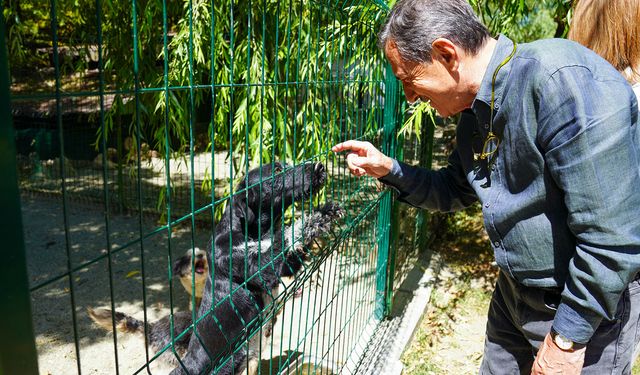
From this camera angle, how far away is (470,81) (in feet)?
5.62

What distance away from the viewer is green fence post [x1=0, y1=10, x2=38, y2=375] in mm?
850

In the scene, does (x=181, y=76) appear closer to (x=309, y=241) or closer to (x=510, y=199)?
(x=309, y=241)

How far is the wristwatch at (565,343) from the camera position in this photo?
156 centimetres

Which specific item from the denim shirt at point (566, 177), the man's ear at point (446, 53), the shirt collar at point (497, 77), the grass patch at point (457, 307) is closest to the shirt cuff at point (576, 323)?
the denim shirt at point (566, 177)

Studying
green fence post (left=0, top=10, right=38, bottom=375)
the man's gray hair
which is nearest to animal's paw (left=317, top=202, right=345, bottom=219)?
the man's gray hair

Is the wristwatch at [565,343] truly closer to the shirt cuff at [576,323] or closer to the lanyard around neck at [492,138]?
the shirt cuff at [576,323]

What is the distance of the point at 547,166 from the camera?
151cm

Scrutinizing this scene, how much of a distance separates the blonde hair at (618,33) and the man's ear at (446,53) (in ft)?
2.69

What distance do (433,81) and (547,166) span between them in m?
0.47

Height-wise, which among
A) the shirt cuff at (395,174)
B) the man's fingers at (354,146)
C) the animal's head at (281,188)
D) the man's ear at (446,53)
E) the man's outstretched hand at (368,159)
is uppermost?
the man's ear at (446,53)

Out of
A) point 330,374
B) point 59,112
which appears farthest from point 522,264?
point 330,374

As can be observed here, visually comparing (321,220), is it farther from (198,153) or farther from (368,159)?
(198,153)

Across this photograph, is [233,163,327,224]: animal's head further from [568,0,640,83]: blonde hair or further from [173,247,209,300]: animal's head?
[568,0,640,83]: blonde hair

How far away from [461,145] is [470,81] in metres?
0.38
